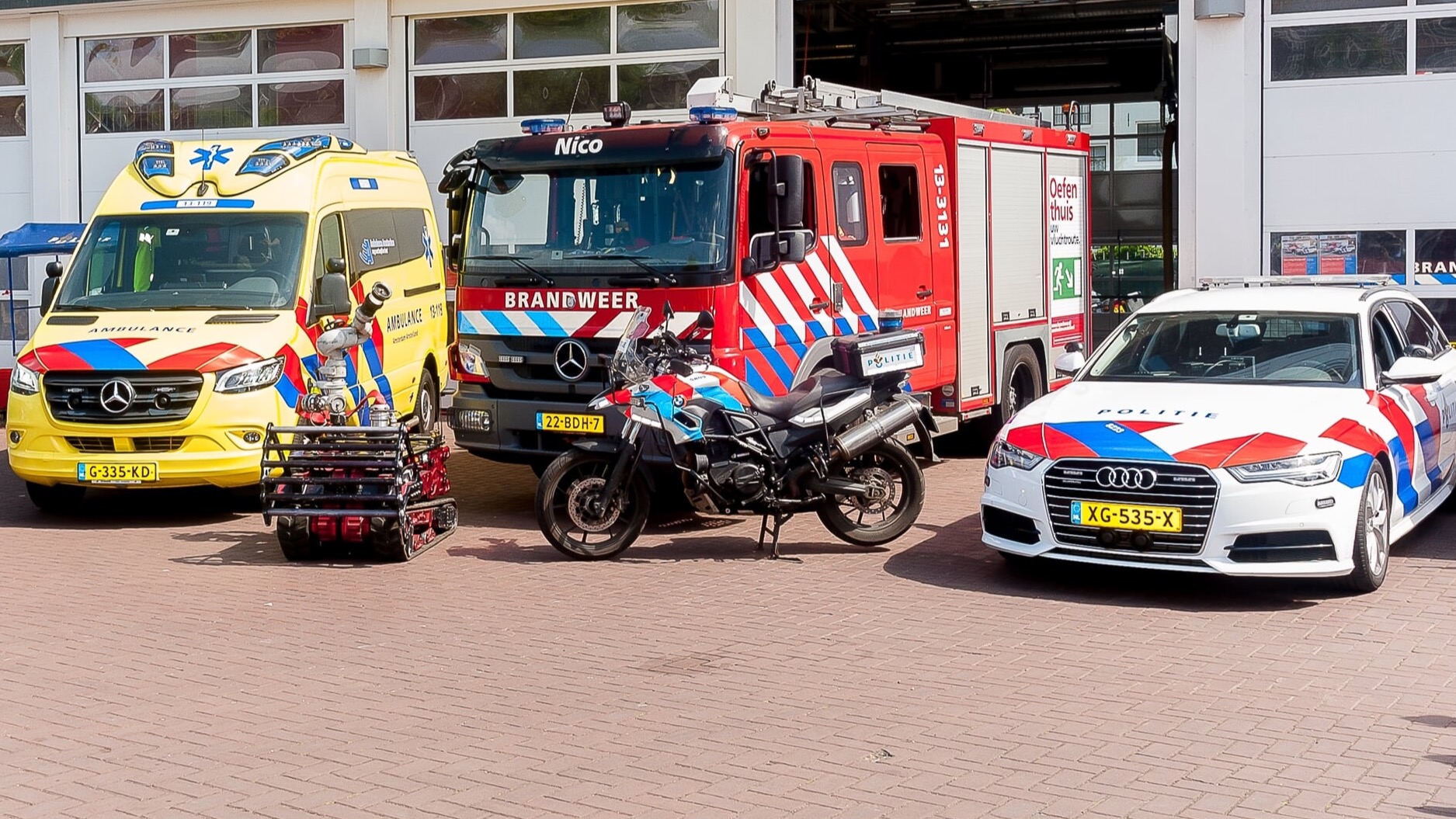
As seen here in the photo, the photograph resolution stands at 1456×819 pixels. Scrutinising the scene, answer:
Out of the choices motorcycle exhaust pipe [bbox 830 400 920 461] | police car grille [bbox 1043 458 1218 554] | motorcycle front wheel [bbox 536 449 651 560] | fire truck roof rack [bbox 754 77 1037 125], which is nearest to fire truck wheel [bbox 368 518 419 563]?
motorcycle front wheel [bbox 536 449 651 560]

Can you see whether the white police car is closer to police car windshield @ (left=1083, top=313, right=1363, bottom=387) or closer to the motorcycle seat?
police car windshield @ (left=1083, top=313, right=1363, bottom=387)

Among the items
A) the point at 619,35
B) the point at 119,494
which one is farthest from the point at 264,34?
the point at 119,494

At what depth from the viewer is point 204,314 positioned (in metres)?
12.0

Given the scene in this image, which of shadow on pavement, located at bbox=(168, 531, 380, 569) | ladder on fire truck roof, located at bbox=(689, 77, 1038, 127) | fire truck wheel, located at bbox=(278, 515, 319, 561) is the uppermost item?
ladder on fire truck roof, located at bbox=(689, 77, 1038, 127)

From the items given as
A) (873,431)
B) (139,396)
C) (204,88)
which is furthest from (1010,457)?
(204,88)

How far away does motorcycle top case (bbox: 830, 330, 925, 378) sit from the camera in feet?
34.1

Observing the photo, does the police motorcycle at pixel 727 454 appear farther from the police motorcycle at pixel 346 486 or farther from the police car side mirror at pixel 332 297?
the police car side mirror at pixel 332 297

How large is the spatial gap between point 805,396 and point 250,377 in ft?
12.9

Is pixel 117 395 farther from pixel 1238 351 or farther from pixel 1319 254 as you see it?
pixel 1319 254

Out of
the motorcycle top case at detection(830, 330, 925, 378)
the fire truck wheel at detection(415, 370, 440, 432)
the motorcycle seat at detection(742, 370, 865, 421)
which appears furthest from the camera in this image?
the fire truck wheel at detection(415, 370, 440, 432)

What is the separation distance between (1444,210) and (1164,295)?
7186 millimetres

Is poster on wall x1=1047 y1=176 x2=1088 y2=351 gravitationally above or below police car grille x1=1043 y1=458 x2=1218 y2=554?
above

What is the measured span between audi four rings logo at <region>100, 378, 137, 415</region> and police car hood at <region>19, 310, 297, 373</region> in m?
0.11

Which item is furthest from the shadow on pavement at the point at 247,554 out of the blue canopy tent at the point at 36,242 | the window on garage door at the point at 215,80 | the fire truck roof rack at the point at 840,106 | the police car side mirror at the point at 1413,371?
the window on garage door at the point at 215,80
